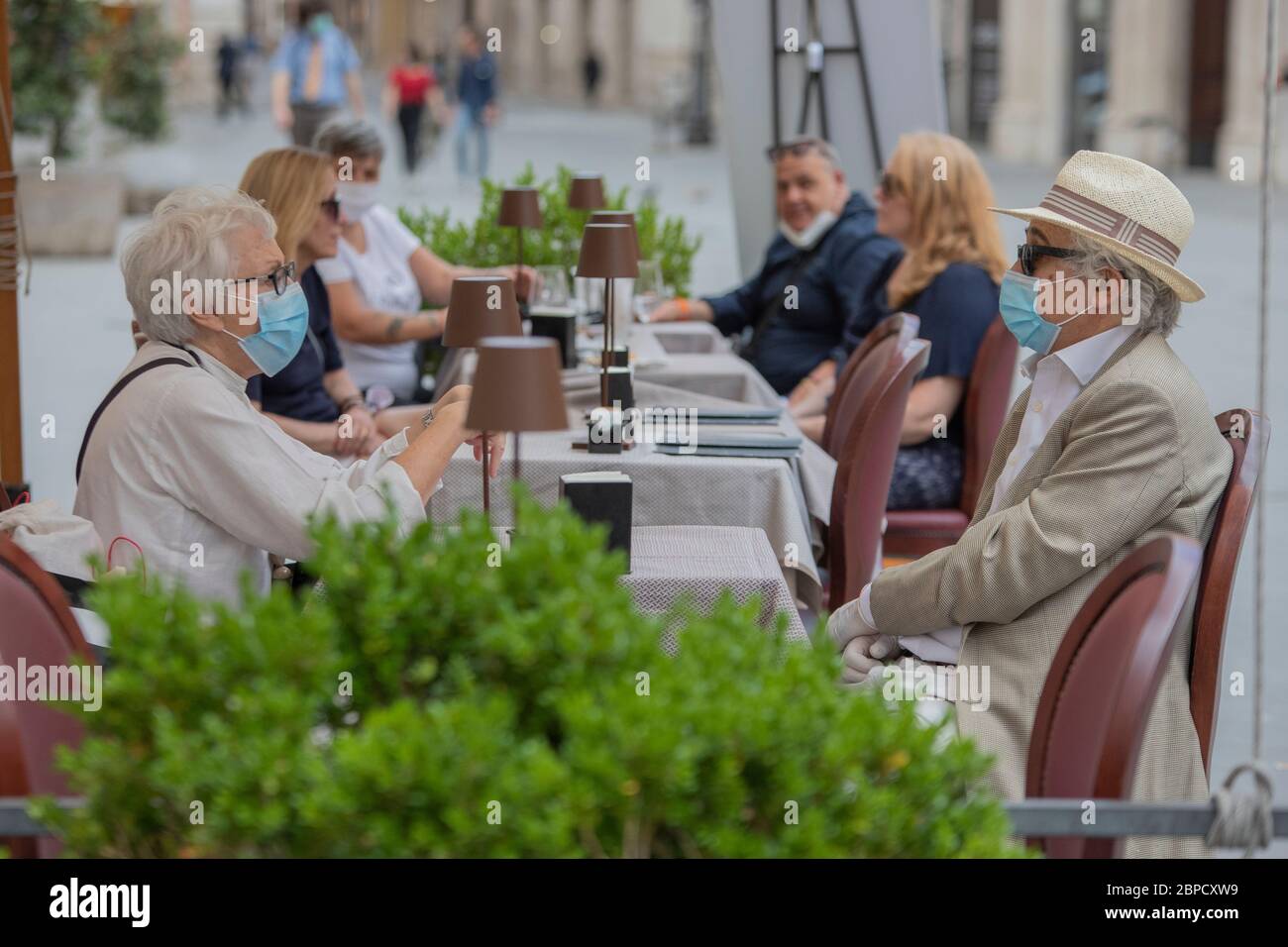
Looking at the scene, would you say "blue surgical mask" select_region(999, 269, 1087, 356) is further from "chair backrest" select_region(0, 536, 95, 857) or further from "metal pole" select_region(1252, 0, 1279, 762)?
"chair backrest" select_region(0, 536, 95, 857)

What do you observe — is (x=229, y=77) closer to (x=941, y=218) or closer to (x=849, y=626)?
(x=941, y=218)

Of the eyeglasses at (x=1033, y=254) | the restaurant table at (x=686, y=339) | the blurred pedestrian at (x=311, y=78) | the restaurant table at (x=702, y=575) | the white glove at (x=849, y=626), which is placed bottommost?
the white glove at (x=849, y=626)

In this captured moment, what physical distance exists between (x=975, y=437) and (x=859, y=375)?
0.44 meters

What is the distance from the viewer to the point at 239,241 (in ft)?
10.4

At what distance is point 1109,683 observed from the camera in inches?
81.9

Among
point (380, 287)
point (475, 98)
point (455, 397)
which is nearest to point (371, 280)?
point (380, 287)

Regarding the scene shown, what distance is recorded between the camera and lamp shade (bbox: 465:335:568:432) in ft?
7.95

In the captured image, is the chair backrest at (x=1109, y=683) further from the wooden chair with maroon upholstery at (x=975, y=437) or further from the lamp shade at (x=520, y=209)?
the lamp shade at (x=520, y=209)

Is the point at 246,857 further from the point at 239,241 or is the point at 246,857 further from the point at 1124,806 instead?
the point at 239,241

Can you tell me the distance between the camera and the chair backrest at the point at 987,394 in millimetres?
4965

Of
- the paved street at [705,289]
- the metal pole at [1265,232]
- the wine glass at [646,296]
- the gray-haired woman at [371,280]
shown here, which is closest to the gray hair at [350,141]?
the gray-haired woman at [371,280]

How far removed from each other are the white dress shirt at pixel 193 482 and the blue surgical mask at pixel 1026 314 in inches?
44.5

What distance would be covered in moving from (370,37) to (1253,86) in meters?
62.0
